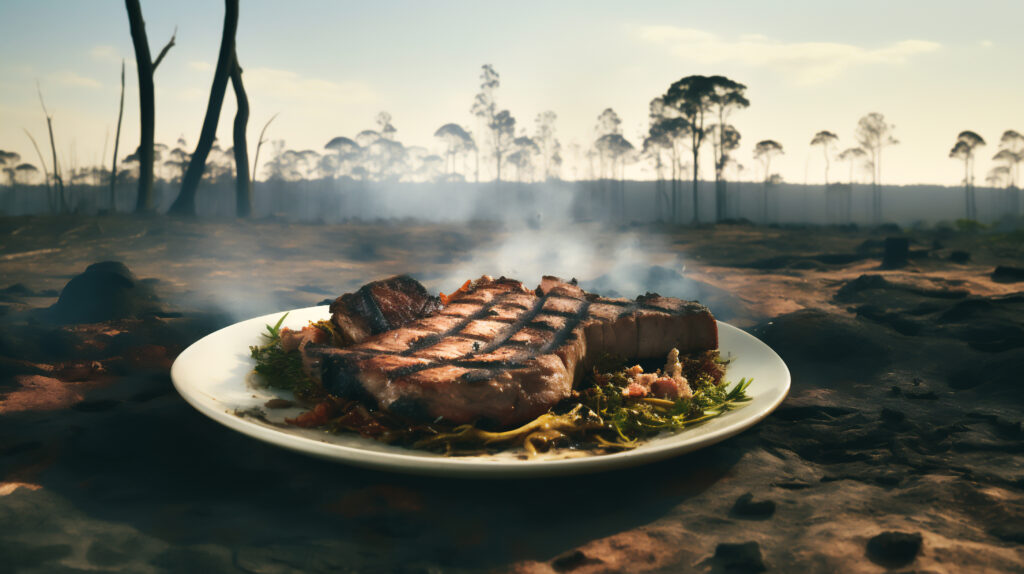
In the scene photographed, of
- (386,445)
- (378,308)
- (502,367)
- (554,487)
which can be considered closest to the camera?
(554,487)

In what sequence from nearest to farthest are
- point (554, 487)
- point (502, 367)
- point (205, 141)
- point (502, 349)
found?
point (554, 487), point (502, 367), point (502, 349), point (205, 141)

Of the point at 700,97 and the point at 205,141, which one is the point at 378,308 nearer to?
the point at 205,141

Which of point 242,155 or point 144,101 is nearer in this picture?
point 144,101

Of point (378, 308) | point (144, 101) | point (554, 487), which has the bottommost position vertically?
point (554, 487)

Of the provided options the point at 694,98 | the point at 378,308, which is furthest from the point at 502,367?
the point at 694,98

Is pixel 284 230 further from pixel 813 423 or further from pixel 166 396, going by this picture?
pixel 813 423

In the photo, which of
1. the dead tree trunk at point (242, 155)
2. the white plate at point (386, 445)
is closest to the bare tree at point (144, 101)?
the dead tree trunk at point (242, 155)

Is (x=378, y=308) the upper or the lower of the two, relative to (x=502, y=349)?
upper

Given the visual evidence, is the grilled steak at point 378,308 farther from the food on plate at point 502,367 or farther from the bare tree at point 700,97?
the bare tree at point 700,97
